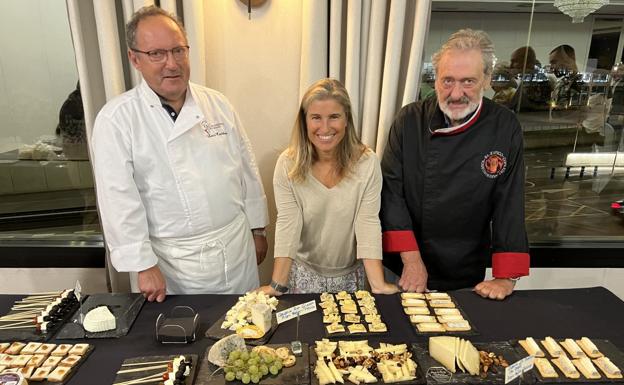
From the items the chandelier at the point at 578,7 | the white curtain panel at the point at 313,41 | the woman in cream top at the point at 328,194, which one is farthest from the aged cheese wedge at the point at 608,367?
the chandelier at the point at 578,7

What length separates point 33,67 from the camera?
7.86 feet

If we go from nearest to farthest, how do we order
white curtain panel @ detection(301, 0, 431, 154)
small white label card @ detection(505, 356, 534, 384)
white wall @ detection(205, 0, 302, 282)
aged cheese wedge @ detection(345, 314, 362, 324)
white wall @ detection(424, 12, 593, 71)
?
small white label card @ detection(505, 356, 534, 384) → aged cheese wedge @ detection(345, 314, 362, 324) → white curtain panel @ detection(301, 0, 431, 154) → white wall @ detection(205, 0, 302, 282) → white wall @ detection(424, 12, 593, 71)

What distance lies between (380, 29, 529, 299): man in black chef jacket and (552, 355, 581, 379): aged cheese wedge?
1.27ft

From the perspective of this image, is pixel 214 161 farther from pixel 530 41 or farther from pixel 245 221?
pixel 530 41

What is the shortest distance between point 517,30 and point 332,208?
1.59 metres

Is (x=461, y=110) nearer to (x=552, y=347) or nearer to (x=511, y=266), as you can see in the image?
(x=511, y=266)

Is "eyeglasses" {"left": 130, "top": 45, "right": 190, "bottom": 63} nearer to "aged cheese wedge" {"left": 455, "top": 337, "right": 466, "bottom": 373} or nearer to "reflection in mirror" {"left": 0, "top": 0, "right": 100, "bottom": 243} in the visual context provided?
"reflection in mirror" {"left": 0, "top": 0, "right": 100, "bottom": 243}

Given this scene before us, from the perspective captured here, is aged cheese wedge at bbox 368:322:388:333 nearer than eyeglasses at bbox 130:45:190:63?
Yes

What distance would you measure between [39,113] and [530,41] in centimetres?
291

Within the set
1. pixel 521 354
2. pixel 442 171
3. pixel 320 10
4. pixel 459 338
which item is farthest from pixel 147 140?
pixel 521 354

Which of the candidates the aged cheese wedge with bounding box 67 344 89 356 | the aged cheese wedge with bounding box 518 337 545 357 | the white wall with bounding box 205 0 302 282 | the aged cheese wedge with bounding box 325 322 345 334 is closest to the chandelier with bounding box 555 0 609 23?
the white wall with bounding box 205 0 302 282

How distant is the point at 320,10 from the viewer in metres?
2.09

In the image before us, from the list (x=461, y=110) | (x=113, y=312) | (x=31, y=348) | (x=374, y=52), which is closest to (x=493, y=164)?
(x=461, y=110)

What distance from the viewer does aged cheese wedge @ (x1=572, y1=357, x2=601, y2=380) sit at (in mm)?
1196
